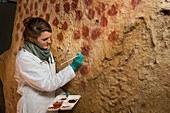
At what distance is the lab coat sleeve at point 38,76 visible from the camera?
79.0 inches

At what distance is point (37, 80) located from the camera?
6.56ft

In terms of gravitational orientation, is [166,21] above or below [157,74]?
above

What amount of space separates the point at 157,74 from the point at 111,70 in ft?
1.08

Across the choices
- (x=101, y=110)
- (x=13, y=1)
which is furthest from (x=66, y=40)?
(x=13, y=1)

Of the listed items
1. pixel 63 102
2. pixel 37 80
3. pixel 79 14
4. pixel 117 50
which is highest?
pixel 79 14

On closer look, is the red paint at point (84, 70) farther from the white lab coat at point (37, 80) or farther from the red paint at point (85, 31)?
the red paint at point (85, 31)

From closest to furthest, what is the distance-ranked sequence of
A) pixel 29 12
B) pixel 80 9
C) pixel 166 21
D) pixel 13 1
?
pixel 166 21
pixel 80 9
pixel 29 12
pixel 13 1

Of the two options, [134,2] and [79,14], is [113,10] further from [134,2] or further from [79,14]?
[79,14]

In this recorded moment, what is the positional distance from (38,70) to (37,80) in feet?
0.23

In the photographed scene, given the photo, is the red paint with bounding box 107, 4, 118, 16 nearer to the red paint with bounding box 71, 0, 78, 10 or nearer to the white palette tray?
the red paint with bounding box 71, 0, 78, 10

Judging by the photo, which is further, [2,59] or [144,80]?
[2,59]

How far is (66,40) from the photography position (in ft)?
7.44

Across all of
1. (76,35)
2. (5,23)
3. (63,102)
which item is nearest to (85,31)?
(76,35)

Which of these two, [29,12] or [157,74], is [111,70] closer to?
[157,74]
